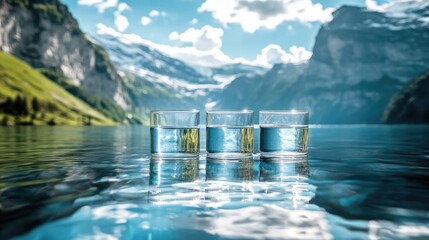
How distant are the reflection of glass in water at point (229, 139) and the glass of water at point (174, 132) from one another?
0.40m

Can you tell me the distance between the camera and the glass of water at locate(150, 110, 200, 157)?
10.1m

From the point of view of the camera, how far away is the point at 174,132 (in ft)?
33.0

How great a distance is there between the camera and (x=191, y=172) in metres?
7.64

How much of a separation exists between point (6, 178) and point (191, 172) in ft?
10.0

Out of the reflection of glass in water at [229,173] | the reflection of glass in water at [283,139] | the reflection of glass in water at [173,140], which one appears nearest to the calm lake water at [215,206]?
the reflection of glass in water at [229,173]

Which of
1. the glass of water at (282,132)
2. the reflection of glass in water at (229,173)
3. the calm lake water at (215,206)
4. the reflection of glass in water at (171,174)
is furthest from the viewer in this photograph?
the glass of water at (282,132)

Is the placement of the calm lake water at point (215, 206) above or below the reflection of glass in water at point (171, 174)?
below

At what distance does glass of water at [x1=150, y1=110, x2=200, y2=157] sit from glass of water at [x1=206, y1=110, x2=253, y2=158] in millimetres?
404

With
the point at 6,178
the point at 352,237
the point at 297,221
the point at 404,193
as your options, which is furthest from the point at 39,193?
the point at 404,193

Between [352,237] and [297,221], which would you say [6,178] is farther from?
[352,237]

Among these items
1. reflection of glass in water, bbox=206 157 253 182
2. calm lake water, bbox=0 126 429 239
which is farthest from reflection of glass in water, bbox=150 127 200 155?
calm lake water, bbox=0 126 429 239

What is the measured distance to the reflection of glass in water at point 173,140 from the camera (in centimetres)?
1009

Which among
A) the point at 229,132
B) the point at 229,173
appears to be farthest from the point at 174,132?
the point at 229,173

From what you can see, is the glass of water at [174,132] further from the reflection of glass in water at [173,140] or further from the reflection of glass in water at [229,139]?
the reflection of glass in water at [229,139]
